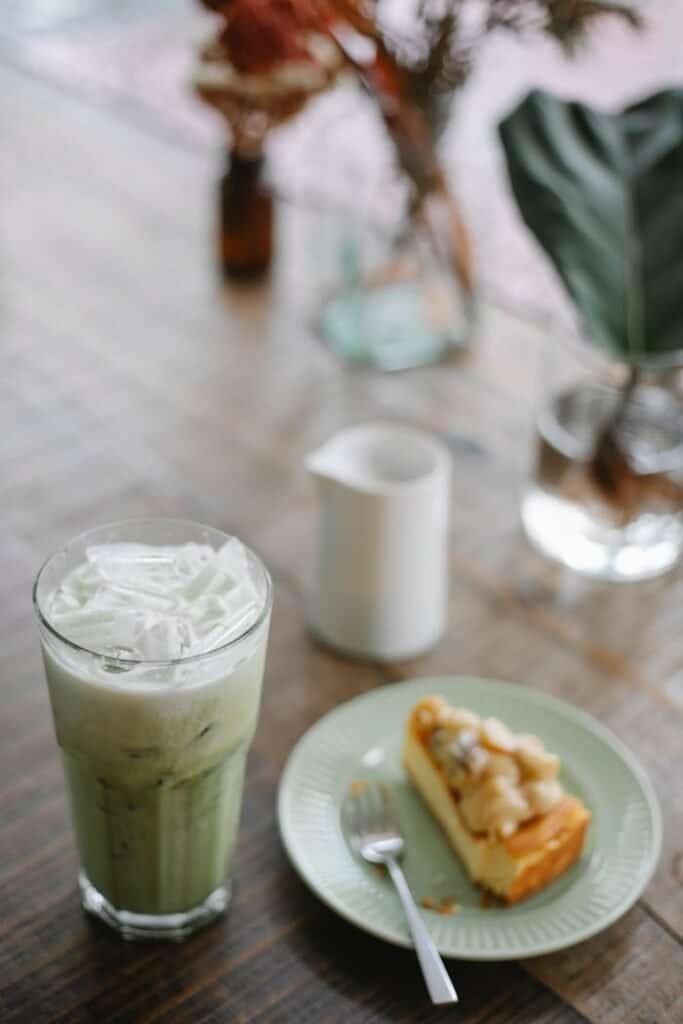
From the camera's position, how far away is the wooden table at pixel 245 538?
812 mm

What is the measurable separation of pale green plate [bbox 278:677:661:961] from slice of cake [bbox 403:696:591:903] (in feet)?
0.06

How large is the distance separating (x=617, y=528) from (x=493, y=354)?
17.7 inches

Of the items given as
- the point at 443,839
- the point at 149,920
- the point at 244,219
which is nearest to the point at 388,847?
the point at 443,839

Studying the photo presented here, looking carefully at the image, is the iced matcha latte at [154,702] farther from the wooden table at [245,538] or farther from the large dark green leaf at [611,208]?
the large dark green leaf at [611,208]

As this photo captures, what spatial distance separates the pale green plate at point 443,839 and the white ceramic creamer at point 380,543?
74mm

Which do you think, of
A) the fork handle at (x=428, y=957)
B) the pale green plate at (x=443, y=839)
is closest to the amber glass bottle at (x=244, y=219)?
the pale green plate at (x=443, y=839)

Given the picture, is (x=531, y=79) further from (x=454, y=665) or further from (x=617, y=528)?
(x=454, y=665)

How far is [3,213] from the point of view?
194 centimetres

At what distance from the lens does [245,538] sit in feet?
4.12

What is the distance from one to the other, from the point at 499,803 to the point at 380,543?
11.3 inches

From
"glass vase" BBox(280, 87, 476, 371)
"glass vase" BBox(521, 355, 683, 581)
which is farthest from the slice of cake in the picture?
"glass vase" BBox(280, 87, 476, 371)

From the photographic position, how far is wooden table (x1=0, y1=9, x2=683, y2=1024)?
2.66 ft

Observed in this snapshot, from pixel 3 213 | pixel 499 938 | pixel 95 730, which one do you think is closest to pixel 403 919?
pixel 499 938

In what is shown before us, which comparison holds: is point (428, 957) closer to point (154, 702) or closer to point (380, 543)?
point (154, 702)
